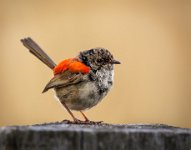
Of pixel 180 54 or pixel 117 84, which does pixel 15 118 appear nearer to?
pixel 117 84

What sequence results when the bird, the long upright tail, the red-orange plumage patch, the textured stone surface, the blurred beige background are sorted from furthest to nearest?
the blurred beige background, the long upright tail, the red-orange plumage patch, the bird, the textured stone surface

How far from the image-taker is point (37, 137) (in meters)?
3.09

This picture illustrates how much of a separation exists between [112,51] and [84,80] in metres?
3.15

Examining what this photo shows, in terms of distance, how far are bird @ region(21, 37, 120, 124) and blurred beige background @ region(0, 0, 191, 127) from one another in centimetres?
224

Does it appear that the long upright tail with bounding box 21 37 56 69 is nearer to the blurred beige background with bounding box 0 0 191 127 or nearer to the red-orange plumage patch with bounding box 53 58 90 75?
the red-orange plumage patch with bounding box 53 58 90 75

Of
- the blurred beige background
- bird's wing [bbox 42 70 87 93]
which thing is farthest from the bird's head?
the blurred beige background

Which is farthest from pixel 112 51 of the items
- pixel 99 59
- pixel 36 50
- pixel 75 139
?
pixel 75 139

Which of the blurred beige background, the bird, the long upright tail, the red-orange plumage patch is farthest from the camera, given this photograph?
the blurred beige background

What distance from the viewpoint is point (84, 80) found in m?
5.50

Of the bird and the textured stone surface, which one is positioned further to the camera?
the bird

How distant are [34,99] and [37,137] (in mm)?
5541

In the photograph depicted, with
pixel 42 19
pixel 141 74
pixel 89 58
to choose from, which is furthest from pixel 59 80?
pixel 42 19

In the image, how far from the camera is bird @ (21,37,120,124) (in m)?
5.48

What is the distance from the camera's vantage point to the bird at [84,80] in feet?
18.0
